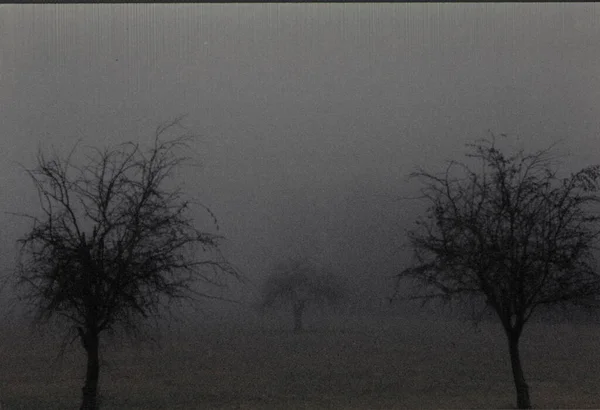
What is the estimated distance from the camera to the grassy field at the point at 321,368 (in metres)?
15.2

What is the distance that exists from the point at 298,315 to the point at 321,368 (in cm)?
619

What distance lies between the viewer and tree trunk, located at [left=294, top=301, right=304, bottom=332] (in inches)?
1001

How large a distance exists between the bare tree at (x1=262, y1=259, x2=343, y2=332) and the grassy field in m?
0.87

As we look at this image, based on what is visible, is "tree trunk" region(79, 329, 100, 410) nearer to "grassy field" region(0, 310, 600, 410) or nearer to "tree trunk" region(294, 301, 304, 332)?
"grassy field" region(0, 310, 600, 410)

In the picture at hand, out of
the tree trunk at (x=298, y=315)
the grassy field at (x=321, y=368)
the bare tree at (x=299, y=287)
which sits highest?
the bare tree at (x=299, y=287)

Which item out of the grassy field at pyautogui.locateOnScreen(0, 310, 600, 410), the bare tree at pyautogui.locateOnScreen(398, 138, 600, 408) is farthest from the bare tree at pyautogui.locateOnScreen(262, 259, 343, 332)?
the bare tree at pyautogui.locateOnScreen(398, 138, 600, 408)

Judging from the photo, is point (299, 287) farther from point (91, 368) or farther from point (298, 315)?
point (91, 368)

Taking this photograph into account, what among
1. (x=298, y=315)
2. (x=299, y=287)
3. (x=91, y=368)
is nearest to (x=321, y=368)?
(x=298, y=315)

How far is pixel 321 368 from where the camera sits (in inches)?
806

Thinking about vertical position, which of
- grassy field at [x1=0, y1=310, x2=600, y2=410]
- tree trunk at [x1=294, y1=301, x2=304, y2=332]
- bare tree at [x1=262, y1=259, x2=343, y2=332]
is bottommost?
grassy field at [x1=0, y1=310, x2=600, y2=410]

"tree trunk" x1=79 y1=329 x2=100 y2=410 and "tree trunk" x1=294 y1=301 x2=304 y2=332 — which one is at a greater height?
"tree trunk" x1=294 y1=301 x2=304 y2=332

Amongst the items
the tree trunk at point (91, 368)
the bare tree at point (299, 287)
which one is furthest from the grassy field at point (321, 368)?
the tree trunk at point (91, 368)

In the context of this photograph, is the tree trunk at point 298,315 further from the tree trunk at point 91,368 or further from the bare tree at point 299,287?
the tree trunk at point 91,368

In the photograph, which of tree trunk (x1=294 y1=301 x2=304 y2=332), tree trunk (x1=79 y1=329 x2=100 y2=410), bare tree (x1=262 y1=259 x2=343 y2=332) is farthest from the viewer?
tree trunk (x1=294 y1=301 x2=304 y2=332)
